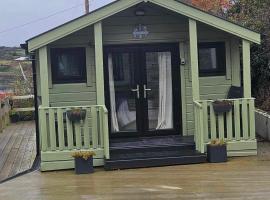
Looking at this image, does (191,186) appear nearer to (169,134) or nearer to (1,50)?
(169,134)

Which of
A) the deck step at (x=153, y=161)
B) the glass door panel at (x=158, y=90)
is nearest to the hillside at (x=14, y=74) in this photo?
the glass door panel at (x=158, y=90)

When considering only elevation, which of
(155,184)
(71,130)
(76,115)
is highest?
(76,115)

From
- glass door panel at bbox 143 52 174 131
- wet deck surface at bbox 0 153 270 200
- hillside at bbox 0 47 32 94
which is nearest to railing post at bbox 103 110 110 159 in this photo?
wet deck surface at bbox 0 153 270 200

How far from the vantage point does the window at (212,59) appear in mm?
11070

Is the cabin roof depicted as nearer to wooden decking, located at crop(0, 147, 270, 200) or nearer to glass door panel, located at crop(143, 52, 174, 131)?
glass door panel, located at crop(143, 52, 174, 131)

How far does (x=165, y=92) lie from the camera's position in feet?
36.1

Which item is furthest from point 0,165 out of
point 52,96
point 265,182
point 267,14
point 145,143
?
point 267,14

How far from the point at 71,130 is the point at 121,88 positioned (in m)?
1.70

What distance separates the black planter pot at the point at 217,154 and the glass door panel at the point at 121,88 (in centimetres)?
188

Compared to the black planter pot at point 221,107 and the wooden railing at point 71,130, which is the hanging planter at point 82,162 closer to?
the wooden railing at point 71,130

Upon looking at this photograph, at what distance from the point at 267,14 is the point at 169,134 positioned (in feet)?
15.7

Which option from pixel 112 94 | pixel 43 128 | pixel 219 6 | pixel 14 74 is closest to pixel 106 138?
pixel 43 128

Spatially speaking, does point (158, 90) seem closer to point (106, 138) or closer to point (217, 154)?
point (106, 138)

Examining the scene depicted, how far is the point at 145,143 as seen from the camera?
33.7ft
